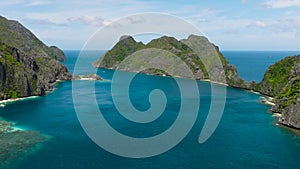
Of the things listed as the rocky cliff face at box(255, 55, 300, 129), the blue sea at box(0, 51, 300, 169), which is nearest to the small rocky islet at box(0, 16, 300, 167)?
the rocky cliff face at box(255, 55, 300, 129)

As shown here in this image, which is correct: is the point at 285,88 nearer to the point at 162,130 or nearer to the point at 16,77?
the point at 162,130

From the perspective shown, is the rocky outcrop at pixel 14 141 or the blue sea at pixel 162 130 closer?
the blue sea at pixel 162 130

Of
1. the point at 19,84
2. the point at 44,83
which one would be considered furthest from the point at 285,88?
the point at 44,83

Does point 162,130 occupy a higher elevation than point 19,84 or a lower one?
lower

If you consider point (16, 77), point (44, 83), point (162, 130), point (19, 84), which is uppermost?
point (16, 77)

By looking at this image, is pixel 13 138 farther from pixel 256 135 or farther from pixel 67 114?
pixel 256 135

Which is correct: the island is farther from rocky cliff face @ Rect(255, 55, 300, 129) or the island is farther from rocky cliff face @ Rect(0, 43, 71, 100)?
rocky cliff face @ Rect(255, 55, 300, 129)

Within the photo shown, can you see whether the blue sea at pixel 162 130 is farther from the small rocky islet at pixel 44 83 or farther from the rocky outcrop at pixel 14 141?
the small rocky islet at pixel 44 83

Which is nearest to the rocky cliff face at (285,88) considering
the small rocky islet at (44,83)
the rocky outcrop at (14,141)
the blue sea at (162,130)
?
the small rocky islet at (44,83)
